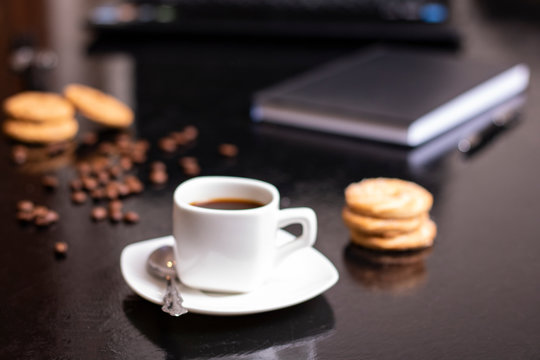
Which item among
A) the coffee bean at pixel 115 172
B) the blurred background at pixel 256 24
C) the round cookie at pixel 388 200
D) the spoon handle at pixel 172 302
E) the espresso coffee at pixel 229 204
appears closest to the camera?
the spoon handle at pixel 172 302

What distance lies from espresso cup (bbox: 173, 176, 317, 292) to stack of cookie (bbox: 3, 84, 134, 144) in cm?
69

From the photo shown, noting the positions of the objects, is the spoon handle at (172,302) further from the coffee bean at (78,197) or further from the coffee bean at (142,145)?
the coffee bean at (142,145)

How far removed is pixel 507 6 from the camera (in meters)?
3.16

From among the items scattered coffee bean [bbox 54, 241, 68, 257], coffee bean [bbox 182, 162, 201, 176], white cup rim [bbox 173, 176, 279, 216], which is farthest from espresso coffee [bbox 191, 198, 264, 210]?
coffee bean [bbox 182, 162, 201, 176]

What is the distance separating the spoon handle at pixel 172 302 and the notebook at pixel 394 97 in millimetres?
769

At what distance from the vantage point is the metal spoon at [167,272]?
0.90m

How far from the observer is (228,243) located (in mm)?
931

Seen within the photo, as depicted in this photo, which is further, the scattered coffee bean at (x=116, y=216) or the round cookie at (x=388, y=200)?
the scattered coffee bean at (x=116, y=216)

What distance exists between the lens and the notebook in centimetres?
160

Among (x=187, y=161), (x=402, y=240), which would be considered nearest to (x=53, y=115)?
(x=187, y=161)

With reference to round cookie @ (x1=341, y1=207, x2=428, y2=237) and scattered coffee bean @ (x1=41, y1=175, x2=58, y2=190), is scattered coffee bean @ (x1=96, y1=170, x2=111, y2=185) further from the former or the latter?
round cookie @ (x1=341, y1=207, x2=428, y2=237)

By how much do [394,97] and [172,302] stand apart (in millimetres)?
919

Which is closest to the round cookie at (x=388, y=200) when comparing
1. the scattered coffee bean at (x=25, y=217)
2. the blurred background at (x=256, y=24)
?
the scattered coffee bean at (x=25, y=217)

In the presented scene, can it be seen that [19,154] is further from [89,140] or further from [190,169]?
[190,169]
